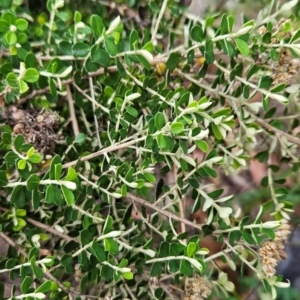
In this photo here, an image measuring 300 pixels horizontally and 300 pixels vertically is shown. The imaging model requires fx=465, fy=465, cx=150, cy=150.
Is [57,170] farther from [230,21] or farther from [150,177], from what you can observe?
[230,21]

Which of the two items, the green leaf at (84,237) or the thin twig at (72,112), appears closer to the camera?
the green leaf at (84,237)

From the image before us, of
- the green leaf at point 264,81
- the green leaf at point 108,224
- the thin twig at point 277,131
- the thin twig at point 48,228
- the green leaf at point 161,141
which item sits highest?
the green leaf at point 264,81

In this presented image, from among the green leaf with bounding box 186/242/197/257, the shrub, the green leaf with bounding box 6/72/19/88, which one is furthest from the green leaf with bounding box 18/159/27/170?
the green leaf with bounding box 186/242/197/257

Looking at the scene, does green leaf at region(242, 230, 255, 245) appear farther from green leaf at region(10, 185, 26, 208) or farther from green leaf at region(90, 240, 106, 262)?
green leaf at region(10, 185, 26, 208)

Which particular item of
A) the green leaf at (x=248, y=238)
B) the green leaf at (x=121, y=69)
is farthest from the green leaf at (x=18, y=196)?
the green leaf at (x=248, y=238)

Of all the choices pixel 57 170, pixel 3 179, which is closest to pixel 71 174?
pixel 57 170

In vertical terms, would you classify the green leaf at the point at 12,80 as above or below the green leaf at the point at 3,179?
above

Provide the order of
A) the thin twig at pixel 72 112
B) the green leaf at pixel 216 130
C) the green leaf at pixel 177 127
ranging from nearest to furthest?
the green leaf at pixel 177 127 → the green leaf at pixel 216 130 → the thin twig at pixel 72 112

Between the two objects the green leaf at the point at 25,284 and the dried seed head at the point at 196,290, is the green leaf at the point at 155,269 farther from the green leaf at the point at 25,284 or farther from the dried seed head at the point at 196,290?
the green leaf at the point at 25,284

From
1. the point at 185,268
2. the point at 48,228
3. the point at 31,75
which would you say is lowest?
the point at 48,228
